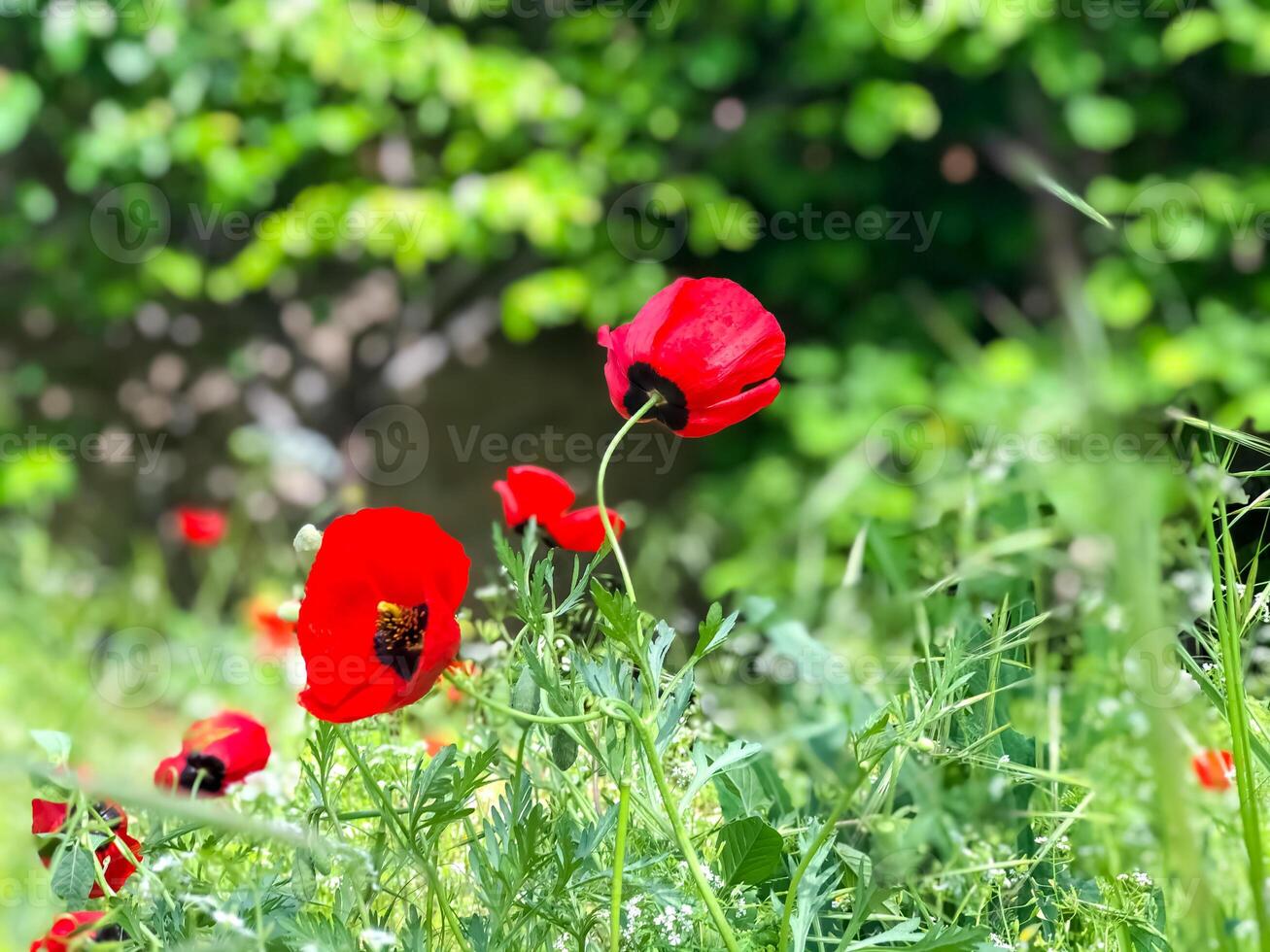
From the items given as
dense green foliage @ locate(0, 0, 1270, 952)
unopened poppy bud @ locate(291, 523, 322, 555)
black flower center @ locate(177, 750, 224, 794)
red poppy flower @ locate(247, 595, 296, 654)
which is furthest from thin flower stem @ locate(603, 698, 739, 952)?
dense green foliage @ locate(0, 0, 1270, 952)

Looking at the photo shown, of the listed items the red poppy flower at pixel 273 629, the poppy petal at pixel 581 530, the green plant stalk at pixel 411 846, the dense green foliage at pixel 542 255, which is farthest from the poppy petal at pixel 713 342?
the dense green foliage at pixel 542 255

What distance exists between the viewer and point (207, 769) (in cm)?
74

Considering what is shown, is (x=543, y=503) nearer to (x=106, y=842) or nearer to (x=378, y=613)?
(x=378, y=613)

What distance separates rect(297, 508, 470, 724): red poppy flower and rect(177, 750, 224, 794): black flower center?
0.24 metres

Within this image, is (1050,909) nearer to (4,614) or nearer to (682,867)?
(682,867)

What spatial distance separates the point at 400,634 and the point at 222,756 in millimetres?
249

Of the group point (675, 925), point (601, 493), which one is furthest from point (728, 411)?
point (675, 925)

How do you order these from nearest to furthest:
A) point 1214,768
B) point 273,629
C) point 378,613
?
point 378,613
point 1214,768
point 273,629

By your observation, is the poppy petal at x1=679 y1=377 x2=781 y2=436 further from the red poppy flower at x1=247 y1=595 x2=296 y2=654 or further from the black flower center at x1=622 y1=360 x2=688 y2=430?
the red poppy flower at x1=247 y1=595 x2=296 y2=654

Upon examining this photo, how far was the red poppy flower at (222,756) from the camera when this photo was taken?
73cm

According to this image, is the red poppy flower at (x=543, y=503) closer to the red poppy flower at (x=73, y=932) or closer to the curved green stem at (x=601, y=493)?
the curved green stem at (x=601, y=493)

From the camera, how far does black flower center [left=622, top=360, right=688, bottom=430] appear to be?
0.61 meters

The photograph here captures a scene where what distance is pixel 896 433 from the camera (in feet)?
8.65

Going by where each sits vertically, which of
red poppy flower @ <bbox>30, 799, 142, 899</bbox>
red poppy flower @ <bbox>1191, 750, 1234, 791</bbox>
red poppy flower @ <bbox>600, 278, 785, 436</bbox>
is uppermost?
red poppy flower @ <bbox>600, 278, 785, 436</bbox>
